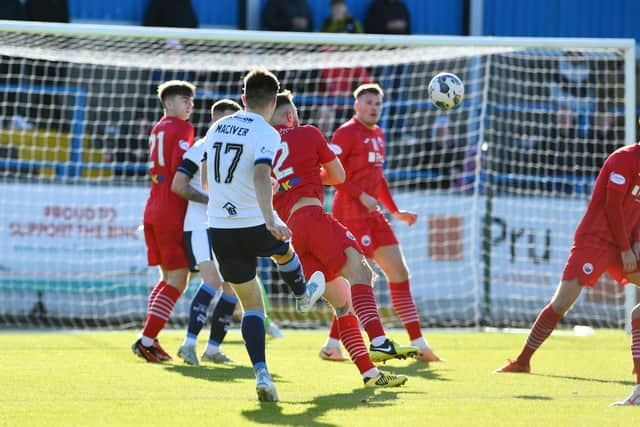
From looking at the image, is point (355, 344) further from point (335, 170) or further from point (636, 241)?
point (636, 241)

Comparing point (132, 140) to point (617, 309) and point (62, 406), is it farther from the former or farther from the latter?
point (62, 406)

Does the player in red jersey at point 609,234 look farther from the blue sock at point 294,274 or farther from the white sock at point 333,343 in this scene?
the blue sock at point 294,274

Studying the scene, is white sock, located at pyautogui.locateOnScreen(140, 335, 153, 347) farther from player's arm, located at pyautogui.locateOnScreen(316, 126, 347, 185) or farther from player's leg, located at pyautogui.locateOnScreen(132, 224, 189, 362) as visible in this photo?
player's arm, located at pyautogui.locateOnScreen(316, 126, 347, 185)

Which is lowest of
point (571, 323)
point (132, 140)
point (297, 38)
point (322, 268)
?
point (571, 323)

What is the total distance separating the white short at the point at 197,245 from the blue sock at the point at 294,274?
2324 millimetres

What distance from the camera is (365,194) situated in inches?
364

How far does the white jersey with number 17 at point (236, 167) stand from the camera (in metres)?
6.63

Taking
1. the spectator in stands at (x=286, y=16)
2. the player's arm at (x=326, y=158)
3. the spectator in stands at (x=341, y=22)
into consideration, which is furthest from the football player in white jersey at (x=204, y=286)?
the spectator in stands at (x=286, y=16)

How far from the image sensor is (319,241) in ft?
24.8

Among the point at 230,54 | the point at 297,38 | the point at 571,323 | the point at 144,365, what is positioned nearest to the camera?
the point at 144,365

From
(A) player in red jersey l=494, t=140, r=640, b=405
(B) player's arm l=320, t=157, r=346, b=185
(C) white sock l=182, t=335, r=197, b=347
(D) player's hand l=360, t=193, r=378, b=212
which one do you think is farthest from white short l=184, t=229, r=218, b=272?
(A) player in red jersey l=494, t=140, r=640, b=405

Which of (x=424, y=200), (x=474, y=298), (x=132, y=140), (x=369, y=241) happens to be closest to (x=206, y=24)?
(x=132, y=140)

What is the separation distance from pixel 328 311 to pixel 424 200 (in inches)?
75.5

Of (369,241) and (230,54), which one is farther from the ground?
(230,54)
